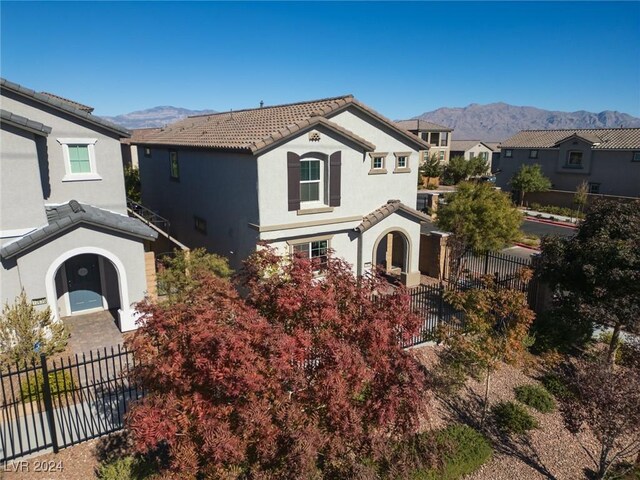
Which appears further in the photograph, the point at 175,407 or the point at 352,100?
the point at 352,100

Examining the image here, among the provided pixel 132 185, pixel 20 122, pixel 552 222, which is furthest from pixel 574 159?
pixel 20 122

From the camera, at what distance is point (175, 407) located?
259 inches

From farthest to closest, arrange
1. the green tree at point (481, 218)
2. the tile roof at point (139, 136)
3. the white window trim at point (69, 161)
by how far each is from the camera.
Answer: the tile roof at point (139, 136), the green tree at point (481, 218), the white window trim at point (69, 161)

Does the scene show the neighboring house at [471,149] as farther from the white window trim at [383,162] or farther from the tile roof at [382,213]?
the tile roof at [382,213]

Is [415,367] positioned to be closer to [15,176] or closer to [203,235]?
[15,176]

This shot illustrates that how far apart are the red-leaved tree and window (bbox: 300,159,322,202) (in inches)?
364

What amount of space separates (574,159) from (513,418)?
141 feet

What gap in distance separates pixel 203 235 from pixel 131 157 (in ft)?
82.2

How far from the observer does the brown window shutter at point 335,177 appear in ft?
57.3

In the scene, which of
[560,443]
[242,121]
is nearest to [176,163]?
[242,121]

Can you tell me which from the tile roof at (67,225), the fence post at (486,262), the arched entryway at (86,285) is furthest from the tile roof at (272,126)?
the arched entryway at (86,285)

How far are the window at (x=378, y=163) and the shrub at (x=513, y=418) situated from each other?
34.6 feet

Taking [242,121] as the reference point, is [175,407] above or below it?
below

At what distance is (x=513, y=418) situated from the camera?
1130cm
